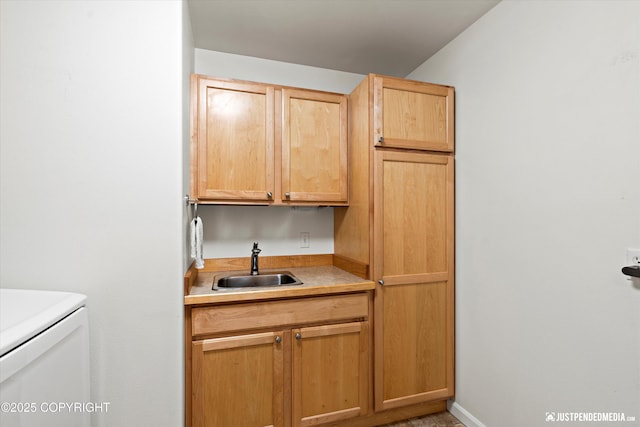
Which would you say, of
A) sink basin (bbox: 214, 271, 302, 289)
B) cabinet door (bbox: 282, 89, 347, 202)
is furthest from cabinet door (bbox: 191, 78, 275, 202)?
sink basin (bbox: 214, 271, 302, 289)

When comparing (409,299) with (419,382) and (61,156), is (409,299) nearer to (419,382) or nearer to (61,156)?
(419,382)

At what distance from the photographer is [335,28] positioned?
1972 mm

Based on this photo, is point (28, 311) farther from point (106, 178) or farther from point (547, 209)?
point (547, 209)

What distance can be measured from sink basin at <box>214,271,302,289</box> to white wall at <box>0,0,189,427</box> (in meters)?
0.59

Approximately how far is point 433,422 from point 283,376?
1052 millimetres

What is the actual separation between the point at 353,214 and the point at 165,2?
60.3 inches

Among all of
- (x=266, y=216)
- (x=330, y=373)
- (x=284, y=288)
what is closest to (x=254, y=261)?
(x=266, y=216)

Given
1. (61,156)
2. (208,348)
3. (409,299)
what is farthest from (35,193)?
(409,299)

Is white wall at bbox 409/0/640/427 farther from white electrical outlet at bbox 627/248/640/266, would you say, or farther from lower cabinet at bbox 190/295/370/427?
lower cabinet at bbox 190/295/370/427

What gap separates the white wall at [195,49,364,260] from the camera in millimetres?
2234

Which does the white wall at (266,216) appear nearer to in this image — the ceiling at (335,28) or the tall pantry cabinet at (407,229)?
the ceiling at (335,28)

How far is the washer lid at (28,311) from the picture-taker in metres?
0.89

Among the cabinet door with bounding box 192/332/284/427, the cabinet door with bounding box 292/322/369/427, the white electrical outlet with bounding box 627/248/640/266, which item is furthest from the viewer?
the cabinet door with bounding box 292/322/369/427

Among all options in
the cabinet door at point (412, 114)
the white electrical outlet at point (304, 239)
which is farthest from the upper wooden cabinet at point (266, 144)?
the white electrical outlet at point (304, 239)
